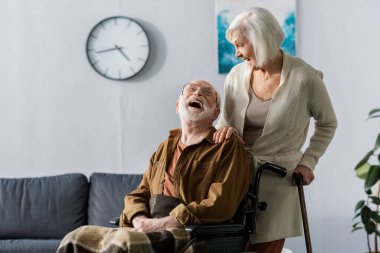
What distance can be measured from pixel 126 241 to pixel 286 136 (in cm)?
90

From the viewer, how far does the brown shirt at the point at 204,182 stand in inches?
120

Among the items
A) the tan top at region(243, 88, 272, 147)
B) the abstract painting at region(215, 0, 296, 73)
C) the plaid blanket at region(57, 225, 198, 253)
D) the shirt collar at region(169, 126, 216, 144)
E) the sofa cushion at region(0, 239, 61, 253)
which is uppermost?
the abstract painting at region(215, 0, 296, 73)

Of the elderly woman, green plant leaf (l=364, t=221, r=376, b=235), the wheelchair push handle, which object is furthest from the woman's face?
green plant leaf (l=364, t=221, r=376, b=235)

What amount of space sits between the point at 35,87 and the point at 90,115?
42cm

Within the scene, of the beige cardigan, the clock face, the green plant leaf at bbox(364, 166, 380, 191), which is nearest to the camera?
the green plant leaf at bbox(364, 166, 380, 191)

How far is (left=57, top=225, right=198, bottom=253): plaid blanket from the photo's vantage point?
2.81m

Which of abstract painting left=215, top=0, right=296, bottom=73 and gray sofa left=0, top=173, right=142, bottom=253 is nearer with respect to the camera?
gray sofa left=0, top=173, right=142, bottom=253

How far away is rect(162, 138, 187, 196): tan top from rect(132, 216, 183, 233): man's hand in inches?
6.3

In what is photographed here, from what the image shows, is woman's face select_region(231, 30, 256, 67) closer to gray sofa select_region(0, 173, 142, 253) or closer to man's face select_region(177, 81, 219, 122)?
man's face select_region(177, 81, 219, 122)

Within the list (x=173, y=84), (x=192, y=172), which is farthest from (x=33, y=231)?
(x=192, y=172)

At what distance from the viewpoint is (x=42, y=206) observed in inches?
191

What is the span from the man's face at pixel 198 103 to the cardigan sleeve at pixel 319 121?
16.8 inches

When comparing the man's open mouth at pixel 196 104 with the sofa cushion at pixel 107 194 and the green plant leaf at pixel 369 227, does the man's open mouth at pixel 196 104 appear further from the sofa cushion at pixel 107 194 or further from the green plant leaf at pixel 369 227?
the sofa cushion at pixel 107 194

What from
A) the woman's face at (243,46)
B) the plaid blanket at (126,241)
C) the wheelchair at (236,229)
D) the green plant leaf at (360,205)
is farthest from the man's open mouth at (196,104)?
the green plant leaf at (360,205)
